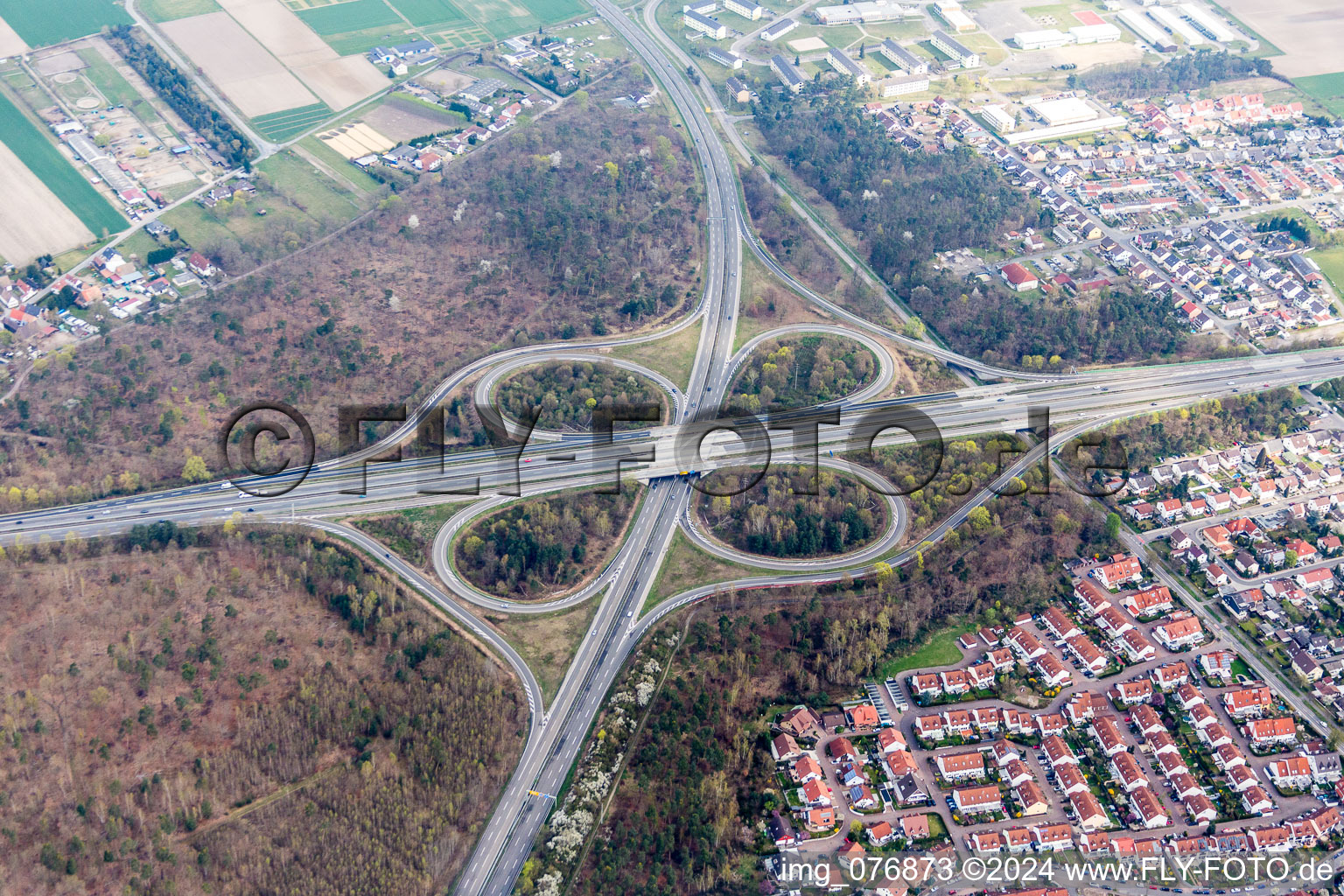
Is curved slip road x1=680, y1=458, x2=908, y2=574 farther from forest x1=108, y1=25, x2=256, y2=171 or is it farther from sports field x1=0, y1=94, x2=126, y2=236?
forest x1=108, y1=25, x2=256, y2=171

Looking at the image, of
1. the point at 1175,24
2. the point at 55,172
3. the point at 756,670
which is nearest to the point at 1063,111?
the point at 1175,24

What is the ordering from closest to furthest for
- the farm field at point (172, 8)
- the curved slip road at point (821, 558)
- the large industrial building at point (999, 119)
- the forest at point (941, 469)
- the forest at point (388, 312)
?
the curved slip road at point (821, 558), the forest at point (941, 469), the forest at point (388, 312), the large industrial building at point (999, 119), the farm field at point (172, 8)

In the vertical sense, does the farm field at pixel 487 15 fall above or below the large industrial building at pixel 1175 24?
above

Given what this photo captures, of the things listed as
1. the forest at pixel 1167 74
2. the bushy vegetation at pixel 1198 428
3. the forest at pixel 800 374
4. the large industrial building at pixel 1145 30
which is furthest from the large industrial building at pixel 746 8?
the bushy vegetation at pixel 1198 428

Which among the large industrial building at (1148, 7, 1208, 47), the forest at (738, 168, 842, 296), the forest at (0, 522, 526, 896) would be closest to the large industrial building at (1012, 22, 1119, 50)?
the large industrial building at (1148, 7, 1208, 47)

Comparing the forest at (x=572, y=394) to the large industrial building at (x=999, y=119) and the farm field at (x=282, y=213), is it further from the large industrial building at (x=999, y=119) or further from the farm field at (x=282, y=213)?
the large industrial building at (x=999, y=119)

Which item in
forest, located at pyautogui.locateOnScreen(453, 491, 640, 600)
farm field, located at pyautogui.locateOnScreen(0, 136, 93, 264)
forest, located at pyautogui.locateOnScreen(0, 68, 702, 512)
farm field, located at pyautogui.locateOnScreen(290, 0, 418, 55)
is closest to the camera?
forest, located at pyautogui.locateOnScreen(453, 491, 640, 600)
